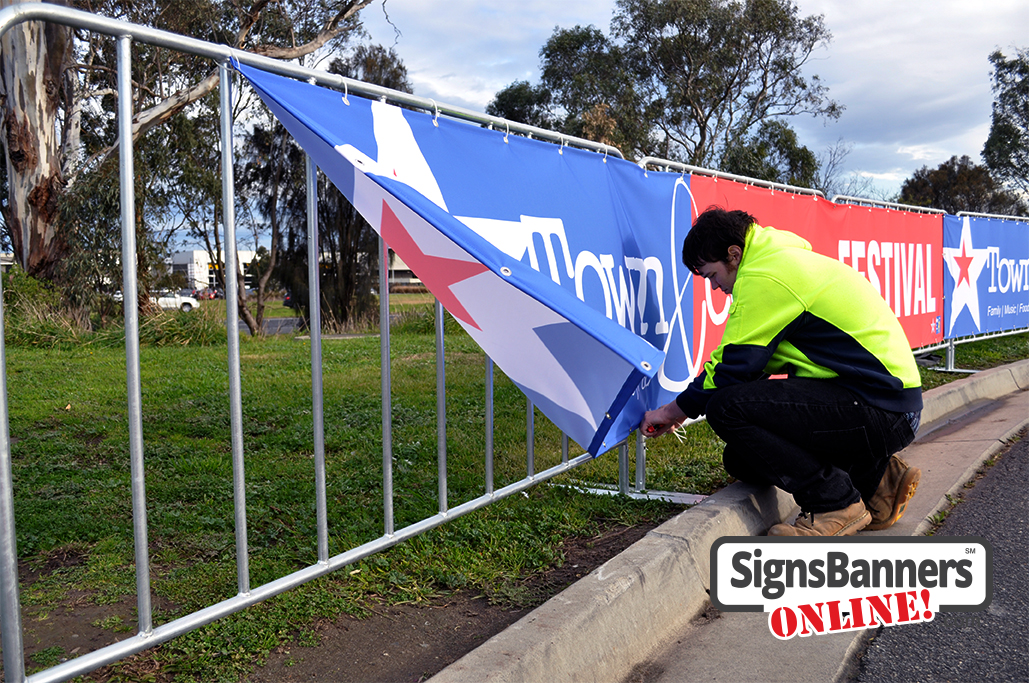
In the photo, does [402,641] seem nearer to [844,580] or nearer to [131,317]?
[131,317]

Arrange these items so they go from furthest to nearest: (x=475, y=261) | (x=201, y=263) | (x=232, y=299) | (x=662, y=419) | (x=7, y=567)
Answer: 1. (x=201, y=263)
2. (x=662, y=419)
3. (x=475, y=261)
4. (x=232, y=299)
5. (x=7, y=567)

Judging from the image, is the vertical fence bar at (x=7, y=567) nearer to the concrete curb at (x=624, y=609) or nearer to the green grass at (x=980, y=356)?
the concrete curb at (x=624, y=609)

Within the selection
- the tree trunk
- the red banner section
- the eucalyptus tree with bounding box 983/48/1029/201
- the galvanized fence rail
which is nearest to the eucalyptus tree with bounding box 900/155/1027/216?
the eucalyptus tree with bounding box 983/48/1029/201

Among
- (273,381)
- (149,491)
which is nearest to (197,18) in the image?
(273,381)

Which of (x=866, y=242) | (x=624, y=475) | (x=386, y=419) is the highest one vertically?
(x=866, y=242)

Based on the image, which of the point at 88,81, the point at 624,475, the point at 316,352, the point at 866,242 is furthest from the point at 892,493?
the point at 88,81

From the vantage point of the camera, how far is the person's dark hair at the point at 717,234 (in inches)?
133

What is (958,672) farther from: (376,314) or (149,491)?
(376,314)

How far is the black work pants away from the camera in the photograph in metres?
3.22

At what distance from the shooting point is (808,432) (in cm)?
324

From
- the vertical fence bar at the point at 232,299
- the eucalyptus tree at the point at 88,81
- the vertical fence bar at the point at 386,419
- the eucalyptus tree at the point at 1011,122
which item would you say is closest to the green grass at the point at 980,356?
the vertical fence bar at the point at 386,419

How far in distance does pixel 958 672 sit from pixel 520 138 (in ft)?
8.11

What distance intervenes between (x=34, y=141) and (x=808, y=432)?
1516 centimetres

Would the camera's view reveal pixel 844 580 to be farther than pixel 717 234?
No
